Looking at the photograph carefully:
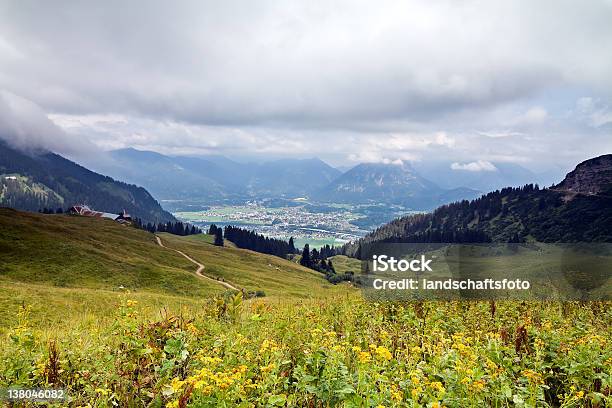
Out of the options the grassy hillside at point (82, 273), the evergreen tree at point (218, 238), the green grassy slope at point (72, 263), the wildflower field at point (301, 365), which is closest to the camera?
the wildflower field at point (301, 365)

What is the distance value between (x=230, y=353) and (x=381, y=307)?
25.7ft

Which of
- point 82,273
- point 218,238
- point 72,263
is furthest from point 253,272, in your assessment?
point 218,238

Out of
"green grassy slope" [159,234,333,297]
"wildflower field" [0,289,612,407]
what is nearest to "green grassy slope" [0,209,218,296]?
"green grassy slope" [159,234,333,297]

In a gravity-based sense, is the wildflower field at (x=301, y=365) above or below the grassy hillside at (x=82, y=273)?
above

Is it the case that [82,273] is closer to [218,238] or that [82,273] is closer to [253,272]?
[253,272]

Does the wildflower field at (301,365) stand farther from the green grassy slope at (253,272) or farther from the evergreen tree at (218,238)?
the evergreen tree at (218,238)

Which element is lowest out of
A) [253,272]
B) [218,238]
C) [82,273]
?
[253,272]

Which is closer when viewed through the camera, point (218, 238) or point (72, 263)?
point (72, 263)

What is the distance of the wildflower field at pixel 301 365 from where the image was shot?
205 inches

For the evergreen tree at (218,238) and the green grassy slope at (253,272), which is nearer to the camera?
the green grassy slope at (253,272)

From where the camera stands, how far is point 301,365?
7246 millimetres

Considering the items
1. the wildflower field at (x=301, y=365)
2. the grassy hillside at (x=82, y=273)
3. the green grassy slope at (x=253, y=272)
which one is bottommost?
the green grassy slope at (x=253, y=272)

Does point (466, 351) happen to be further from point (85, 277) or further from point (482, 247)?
point (85, 277)

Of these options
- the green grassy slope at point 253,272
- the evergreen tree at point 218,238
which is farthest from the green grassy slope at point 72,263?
the evergreen tree at point 218,238
